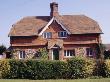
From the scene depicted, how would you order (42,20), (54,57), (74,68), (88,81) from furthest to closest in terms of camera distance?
(42,20) → (54,57) → (74,68) → (88,81)

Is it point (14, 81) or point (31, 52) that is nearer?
point (14, 81)

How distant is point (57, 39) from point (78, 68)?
67.7 feet

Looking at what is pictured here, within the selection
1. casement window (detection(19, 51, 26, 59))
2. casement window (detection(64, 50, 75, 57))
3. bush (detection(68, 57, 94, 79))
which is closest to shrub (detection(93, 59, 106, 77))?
bush (detection(68, 57, 94, 79))

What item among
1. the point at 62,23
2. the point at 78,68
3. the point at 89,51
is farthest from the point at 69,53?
the point at 78,68

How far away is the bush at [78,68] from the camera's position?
37.6m

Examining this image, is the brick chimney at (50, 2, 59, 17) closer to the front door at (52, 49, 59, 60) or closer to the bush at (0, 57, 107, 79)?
the front door at (52, 49, 59, 60)

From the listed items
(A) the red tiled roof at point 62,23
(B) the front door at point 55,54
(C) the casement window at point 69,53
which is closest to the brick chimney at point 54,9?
(A) the red tiled roof at point 62,23

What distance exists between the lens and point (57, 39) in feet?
190

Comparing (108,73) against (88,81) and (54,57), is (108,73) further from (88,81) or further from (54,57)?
(54,57)

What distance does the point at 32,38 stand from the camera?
58.3m

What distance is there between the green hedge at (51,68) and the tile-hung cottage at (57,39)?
19079mm

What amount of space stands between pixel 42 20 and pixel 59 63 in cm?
2474

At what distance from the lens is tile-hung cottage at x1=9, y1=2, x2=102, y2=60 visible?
5738 cm

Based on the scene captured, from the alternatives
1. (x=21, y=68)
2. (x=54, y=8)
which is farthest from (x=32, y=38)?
(x=21, y=68)
